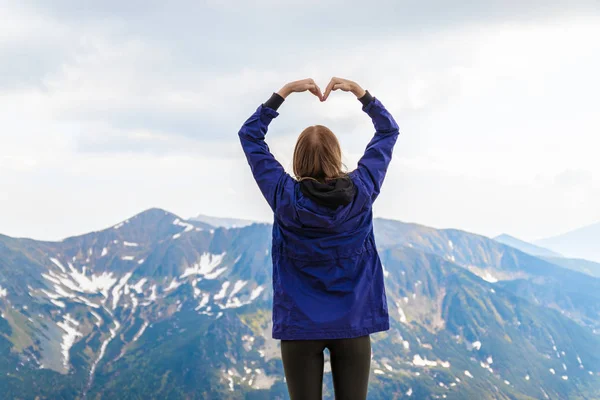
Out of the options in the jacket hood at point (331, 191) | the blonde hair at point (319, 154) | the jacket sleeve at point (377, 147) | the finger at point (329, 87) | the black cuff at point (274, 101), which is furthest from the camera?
the finger at point (329, 87)

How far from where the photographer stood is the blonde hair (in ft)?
12.6

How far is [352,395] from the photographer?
156 inches

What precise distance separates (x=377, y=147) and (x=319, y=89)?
0.67 m

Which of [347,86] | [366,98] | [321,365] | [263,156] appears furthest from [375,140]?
[321,365]

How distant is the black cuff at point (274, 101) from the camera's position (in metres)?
4.27

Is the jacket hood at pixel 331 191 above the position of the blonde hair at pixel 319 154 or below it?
below

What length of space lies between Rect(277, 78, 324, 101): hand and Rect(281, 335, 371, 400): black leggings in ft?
6.32

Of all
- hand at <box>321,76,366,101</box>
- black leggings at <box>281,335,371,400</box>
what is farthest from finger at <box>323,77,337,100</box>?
black leggings at <box>281,335,371,400</box>

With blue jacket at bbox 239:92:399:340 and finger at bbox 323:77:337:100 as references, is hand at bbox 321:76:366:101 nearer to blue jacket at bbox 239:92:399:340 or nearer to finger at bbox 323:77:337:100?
finger at bbox 323:77:337:100

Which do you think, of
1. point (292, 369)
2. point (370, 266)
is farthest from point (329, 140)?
point (292, 369)

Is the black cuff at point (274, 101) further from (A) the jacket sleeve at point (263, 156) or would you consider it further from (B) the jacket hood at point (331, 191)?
(B) the jacket hood at point (331, 191)

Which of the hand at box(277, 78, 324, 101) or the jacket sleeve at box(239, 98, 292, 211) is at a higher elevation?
the hand at box(277, 78, 324, 101)

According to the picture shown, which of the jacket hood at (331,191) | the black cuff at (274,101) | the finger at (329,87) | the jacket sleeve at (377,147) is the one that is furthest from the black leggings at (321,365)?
the finger at (329,87)

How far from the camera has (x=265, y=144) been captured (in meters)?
4.17
